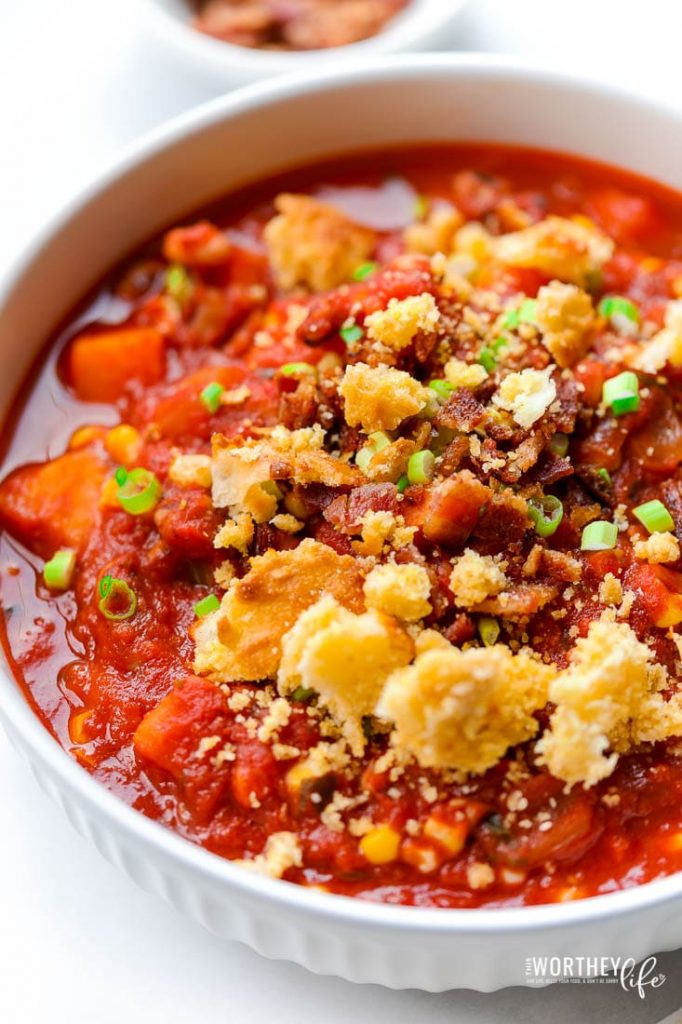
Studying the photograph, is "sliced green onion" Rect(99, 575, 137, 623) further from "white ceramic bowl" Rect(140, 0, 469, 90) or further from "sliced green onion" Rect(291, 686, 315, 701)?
"white ceramic bowl" Rect(140, 0, 469, 90)

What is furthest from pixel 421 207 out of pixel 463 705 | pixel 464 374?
pixel 463 705

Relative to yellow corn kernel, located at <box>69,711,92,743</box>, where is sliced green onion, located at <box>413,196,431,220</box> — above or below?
above

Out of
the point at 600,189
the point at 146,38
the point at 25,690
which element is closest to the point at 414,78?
the point at 600,189

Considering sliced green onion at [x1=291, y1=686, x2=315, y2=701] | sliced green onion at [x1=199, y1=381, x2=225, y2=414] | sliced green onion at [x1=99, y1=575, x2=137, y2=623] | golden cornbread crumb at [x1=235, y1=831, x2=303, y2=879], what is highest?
sliced green onion at [x1=199, y1=381, x2=225, y2=414]

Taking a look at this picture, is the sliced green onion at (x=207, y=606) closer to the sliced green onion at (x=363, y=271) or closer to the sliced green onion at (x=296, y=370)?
the sliced green onion at (x=296, y=370)

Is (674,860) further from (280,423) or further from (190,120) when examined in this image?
(190,120)

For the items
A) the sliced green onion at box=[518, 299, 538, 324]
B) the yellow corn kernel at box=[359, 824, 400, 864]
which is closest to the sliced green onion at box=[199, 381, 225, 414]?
the sliced green onion at box=[518, 299, 538, 324]

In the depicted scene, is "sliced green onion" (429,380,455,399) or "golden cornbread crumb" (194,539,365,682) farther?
"sliced green onion" (429,380,455,399)

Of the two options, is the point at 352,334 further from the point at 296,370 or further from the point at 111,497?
the point at 111,497
